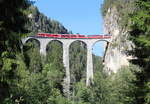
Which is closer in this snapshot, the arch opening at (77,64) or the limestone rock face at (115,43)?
the limestone rock face at (115,43)

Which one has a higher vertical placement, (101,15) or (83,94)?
(101,15)

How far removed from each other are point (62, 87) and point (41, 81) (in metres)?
28.7

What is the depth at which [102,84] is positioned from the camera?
50.2m

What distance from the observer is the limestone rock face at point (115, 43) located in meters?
61.3

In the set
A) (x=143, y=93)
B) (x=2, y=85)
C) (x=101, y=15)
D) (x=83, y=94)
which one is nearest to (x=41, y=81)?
(x=83, y=94)

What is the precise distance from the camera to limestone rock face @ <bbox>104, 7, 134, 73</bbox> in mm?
61344

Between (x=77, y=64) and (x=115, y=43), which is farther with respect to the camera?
(x=77, y=64)

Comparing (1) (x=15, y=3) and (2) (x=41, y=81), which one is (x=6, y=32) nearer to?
(1) (x=15, y=3)

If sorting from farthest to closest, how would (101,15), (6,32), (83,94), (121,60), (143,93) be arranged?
(101,15) < (121,60) < (83,94) < (143,93) < (6,32)

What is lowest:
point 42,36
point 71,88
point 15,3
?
point 71,88

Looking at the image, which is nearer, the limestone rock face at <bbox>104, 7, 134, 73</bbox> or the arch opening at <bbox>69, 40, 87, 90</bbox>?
the limestone rock face at <bbox>104, 7, 134, 73</bbox>

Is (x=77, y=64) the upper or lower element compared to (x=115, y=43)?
lower

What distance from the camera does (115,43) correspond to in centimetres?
6438

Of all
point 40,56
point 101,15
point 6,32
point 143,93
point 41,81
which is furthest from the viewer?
point 101,15
